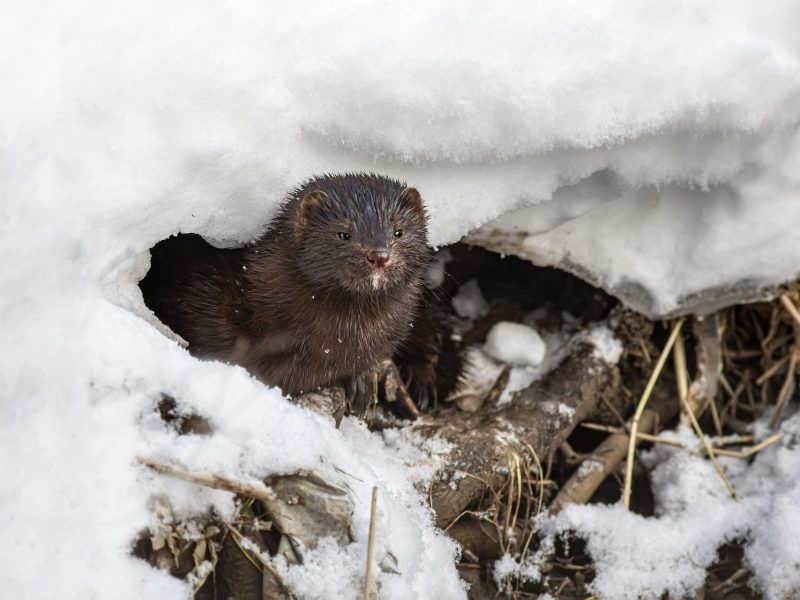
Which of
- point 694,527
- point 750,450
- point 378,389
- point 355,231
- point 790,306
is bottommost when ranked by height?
point 694,527

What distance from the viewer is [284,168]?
124 inches

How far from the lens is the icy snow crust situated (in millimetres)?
2270

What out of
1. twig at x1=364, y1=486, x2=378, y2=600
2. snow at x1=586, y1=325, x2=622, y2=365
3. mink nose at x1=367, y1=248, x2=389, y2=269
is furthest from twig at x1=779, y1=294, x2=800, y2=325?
twig at x1=364, y1=486, x2=378, y2=600

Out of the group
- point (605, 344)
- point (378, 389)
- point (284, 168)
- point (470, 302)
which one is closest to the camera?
point (284, 168)

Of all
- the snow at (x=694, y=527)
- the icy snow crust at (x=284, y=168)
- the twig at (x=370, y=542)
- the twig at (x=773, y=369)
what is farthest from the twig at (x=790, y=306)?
the twig at (x=370, y=542)

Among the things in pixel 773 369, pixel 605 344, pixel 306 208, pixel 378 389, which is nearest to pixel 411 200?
pixel 306 208

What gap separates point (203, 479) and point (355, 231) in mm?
1199

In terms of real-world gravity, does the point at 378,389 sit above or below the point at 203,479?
above

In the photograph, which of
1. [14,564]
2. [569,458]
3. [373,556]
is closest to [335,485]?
[373,556]

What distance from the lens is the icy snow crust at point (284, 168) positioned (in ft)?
7.45

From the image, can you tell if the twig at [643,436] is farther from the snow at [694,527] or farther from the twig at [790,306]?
the twig at [790,306]

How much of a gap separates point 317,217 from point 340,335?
0.53 m

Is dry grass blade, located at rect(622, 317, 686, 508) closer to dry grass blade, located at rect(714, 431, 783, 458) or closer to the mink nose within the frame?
dry grass blade, located at rect(714, 431, 783, 458)

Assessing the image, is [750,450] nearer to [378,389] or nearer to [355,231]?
[378,389]
